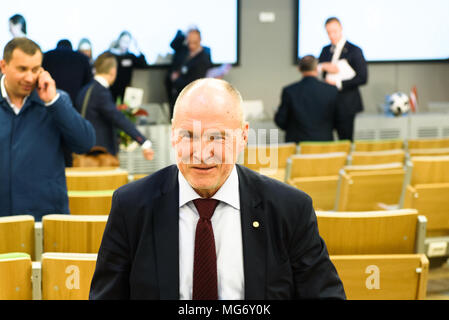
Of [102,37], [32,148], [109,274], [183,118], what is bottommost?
[109,274]

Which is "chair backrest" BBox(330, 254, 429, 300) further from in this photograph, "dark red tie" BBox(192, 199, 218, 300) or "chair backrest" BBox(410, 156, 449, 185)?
"chair backrest" BBox(410, 156, 449, 185)

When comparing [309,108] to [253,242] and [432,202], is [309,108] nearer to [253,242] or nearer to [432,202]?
[432,202]

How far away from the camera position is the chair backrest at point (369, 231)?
2.58 metres

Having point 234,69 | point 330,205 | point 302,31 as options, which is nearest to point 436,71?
point 302,31

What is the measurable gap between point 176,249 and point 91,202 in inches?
65.4

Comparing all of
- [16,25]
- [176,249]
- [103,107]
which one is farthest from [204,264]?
[16,25]

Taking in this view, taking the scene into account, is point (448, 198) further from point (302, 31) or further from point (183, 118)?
point (302, 31)

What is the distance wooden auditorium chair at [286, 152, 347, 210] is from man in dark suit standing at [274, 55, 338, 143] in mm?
1938

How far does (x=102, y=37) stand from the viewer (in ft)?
30.1

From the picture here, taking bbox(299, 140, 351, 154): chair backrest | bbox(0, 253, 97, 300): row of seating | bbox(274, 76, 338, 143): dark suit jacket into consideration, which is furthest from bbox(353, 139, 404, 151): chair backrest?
bbox(0, 253, 97, 300): row of seating

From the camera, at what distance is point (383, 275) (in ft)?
8.29

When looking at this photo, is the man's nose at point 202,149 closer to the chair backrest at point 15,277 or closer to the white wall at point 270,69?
the chair backrest at point 15,277

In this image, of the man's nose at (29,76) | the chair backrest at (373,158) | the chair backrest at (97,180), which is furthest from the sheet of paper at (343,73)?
the man's nose at (29,76)
